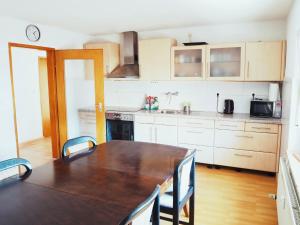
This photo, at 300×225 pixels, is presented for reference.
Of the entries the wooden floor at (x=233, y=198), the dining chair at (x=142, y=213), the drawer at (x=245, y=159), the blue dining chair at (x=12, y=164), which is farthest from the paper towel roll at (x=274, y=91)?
the blue dining chair at (x=12, y=164)

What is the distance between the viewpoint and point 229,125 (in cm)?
371

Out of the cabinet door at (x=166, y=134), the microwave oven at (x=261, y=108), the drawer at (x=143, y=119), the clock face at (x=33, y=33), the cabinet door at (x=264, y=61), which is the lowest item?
the cabinet door at (x=166, y=134)

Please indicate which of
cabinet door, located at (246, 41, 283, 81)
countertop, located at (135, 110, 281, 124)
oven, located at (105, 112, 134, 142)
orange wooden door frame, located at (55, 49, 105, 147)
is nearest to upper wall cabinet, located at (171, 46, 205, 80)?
countertop, located at (135, 110, 281, 124)

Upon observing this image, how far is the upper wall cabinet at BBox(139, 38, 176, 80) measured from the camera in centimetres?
416

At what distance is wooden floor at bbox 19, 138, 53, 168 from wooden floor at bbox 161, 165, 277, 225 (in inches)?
107

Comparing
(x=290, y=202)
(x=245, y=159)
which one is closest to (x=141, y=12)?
(x=245, y=159)

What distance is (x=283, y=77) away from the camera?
353 centimetres

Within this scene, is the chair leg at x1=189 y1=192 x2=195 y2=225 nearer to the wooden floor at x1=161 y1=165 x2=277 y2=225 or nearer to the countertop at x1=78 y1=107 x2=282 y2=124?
the wooden floor at x1=161 y1=165 x2=277 y2=225

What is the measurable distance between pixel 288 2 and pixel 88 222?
3.04 m

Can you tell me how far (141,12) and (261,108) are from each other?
2232 mm

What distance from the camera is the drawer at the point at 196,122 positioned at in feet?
12.6

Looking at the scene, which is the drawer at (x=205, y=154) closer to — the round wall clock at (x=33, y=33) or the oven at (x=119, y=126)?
the oven at (x=119, y=126)

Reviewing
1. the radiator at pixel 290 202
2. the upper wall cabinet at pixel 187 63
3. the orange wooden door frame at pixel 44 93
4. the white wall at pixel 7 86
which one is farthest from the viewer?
the orange wooden door frame at pixel 44 93

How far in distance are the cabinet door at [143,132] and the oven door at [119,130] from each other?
0.10 m
